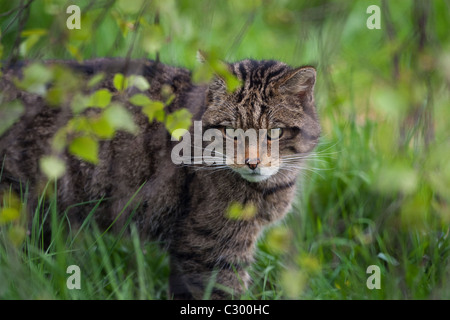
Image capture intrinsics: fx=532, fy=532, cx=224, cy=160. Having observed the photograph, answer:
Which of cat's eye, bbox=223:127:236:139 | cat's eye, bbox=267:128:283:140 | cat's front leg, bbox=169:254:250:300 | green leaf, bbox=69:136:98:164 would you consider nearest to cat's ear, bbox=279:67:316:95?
cat's eye, bbox=267:128:283:140

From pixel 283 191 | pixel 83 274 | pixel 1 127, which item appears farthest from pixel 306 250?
pixel 1 127

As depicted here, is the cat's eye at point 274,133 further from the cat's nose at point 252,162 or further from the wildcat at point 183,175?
the cat's nose at point 252,162

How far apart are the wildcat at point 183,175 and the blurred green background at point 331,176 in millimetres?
148

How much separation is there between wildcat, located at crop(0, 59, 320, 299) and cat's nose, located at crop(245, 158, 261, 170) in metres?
0.19

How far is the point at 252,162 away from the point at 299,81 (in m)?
0.49

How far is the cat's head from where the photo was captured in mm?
2527

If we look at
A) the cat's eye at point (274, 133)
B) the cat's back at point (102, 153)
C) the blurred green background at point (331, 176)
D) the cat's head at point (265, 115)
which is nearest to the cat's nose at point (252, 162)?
the cat's head at point (265, 115)

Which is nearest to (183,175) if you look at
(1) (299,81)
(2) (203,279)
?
(2) (203,279)

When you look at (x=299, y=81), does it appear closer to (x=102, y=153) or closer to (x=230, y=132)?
(x=230, y=132)

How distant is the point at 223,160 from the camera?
2.60 m

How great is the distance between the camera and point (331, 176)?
11.4ft

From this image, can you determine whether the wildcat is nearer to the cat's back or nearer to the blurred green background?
the cat's back
